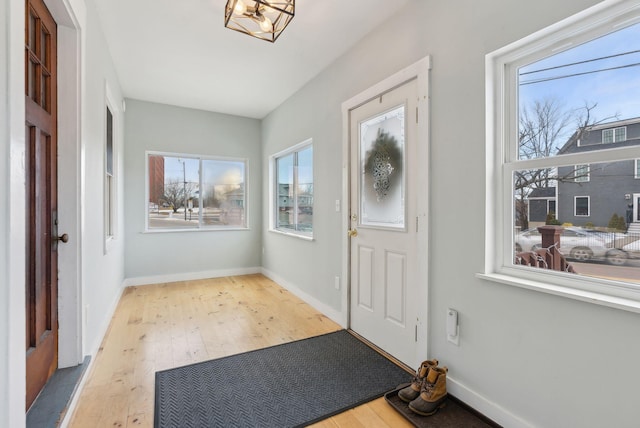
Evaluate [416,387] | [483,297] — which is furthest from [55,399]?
[483,297]

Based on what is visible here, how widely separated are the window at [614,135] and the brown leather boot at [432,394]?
1.45 m

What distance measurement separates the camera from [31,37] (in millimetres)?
1579

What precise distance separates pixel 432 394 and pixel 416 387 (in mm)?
120

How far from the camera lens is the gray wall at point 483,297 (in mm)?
1303

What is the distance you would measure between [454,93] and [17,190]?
2177 mm

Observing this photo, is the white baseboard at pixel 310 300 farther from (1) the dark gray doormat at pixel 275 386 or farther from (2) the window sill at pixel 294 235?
(2) the window sill at pixel 294 235

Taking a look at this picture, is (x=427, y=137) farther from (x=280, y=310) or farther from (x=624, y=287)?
(x=280, y=310)

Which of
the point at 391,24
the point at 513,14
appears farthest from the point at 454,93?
the point at 391,24

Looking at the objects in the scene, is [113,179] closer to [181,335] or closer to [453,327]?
[181,335]

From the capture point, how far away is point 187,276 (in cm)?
474

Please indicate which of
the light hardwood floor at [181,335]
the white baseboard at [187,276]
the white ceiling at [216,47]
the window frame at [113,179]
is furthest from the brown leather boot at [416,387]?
the white baseboard at [187,276]

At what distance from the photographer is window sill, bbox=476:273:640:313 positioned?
123 cm

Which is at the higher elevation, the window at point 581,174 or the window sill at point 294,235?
the window at point 581,174

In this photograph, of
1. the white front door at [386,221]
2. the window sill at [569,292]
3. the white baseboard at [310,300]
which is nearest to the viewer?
the window sill at [569,292]
